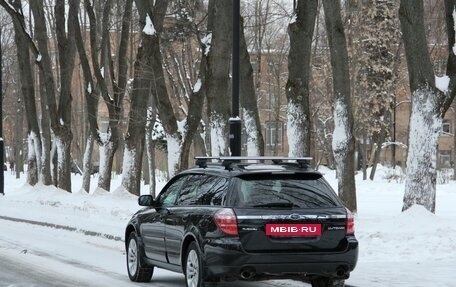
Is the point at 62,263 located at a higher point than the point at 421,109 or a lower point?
lower

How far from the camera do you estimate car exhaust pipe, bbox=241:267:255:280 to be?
9727mm

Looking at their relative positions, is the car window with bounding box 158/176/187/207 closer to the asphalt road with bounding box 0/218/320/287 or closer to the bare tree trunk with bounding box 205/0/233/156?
the asphalt road with bounding box 0/218/320/287

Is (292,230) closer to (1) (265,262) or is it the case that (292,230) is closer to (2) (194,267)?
(1) (265,262)

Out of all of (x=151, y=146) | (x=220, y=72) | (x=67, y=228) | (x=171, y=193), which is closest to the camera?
(x=171, y=193)

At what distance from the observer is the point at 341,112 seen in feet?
67.9

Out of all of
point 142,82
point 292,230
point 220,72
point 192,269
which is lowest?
point 192,269

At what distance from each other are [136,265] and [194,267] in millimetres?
2248

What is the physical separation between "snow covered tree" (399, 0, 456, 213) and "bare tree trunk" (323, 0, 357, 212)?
7.45 ft

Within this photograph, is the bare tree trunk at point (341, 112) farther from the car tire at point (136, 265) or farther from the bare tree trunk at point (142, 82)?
the car tire at point (136, 265)

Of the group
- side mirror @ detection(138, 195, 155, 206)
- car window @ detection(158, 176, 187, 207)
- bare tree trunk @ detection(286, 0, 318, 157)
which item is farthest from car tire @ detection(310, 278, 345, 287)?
bare tree trunk @ detection(286, 0, 318, 157)

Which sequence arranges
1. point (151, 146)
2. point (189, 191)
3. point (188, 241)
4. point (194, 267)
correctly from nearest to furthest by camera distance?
point (194, 267), point (188, 241), point (189, 191), point (151, 146)

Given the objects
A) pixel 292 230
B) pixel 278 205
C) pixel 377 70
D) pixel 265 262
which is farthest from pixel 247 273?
pixel 377 70

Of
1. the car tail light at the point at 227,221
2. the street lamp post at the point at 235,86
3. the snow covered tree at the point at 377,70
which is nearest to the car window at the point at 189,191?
the car tail light at the point at 227,221

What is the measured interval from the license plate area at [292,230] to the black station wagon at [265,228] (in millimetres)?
11
